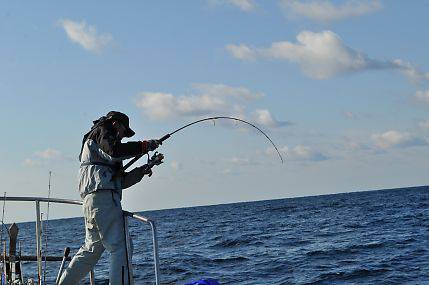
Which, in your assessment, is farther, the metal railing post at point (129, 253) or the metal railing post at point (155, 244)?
the metal railing post at point (129, 253)

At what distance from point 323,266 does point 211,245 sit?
983 cm

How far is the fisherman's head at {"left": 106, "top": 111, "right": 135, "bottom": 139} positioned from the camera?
19.3 feet

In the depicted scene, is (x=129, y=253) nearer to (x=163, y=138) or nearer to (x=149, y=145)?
Result: (x=149, y=145)

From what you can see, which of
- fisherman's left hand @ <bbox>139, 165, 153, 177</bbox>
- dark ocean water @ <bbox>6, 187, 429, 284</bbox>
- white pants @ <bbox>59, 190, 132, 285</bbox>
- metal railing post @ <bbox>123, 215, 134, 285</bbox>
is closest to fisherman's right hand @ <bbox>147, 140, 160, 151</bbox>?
fisherman's left hand @ <bbox>139, 165, 153, 177</bbox>

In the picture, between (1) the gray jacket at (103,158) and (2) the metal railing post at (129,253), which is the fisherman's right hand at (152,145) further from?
(2) the metal railing post at (129,253)

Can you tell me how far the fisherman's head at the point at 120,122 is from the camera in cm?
587

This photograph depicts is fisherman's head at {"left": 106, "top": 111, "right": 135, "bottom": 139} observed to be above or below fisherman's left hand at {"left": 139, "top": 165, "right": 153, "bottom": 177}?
above

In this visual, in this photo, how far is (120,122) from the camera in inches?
232

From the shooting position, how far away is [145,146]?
19.0 feet

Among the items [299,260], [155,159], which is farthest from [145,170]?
[299,260]

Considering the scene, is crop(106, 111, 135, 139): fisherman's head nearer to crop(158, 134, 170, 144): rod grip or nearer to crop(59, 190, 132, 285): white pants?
crop(158, 134, 170, 144): rod grip

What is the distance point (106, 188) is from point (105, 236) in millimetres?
443

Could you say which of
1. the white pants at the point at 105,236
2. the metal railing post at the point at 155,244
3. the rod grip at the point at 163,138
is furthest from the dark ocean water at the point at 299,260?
the metal railing post at the point at 155,244

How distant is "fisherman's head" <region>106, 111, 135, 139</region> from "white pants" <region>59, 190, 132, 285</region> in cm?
A: 55
